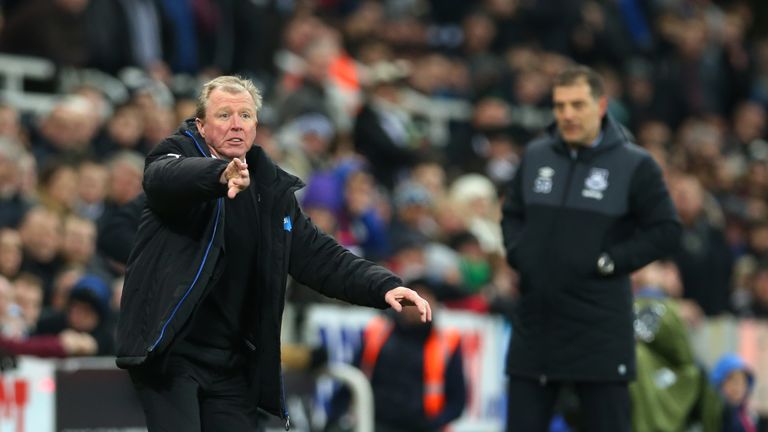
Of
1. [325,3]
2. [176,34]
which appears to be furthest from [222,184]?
[325,3]

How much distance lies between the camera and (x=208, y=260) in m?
6.93

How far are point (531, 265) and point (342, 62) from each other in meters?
8.86

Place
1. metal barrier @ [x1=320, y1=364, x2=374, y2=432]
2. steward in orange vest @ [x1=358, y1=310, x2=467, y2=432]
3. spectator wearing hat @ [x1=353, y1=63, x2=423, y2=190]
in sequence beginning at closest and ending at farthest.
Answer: metal barrier @ [x1=320, y1=364, x2=374, y2=432] < steward in orange vest @ [x1=358, y1=310, x2=467, y2=432] < spectator wearing hat @ [x1=353, y1=63, x2=423, y2=190]

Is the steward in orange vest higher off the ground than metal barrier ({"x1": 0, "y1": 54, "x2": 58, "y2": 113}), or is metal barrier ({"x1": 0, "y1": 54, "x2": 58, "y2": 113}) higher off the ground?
metal barrier ({"x1": 0, "y1": 54, "x2": 58, "y2": 113})

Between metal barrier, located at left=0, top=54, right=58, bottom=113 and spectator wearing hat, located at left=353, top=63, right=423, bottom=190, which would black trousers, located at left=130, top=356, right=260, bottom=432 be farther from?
spectator wearing hat, located at left=353, top=63, right=423, bottom=190

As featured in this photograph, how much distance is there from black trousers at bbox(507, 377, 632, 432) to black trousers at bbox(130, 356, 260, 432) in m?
2.29

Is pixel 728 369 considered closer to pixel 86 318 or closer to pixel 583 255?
pixel 583 255

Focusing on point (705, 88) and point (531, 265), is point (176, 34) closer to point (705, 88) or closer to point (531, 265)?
point (531, 265)

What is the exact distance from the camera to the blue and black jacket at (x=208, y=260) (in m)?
6.80

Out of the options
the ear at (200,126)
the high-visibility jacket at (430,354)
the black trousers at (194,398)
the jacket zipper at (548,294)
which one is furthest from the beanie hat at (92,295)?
the ear at (200,126)

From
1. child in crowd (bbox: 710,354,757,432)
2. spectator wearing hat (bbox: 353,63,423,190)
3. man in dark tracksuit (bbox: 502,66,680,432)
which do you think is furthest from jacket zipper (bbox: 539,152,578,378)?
spectator wearing hat (bbox: 353,63,423,190)

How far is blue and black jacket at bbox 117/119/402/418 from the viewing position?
6.80 meters

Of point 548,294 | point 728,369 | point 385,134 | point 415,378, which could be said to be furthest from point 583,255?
point 385,134

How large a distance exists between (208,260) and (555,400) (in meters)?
3.00
